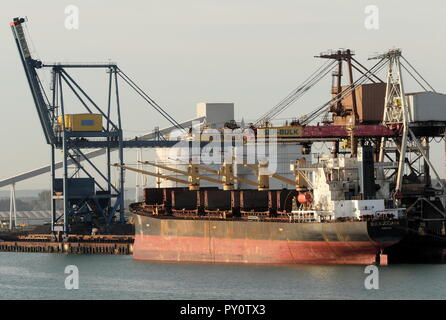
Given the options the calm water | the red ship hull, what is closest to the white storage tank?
the calm water

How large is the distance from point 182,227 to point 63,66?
2502cm

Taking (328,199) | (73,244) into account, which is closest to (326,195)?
(328,199)

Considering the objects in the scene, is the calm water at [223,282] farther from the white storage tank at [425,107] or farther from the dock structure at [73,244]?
the dock structure at [73,244]

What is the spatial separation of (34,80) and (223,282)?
38190mm

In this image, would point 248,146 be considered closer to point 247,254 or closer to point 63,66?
point 247,254

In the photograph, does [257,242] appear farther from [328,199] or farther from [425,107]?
[425,107]

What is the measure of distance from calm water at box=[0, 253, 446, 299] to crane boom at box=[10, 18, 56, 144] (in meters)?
22.6

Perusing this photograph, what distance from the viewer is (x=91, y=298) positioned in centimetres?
5762

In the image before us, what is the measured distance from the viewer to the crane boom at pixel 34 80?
9331 centimetres

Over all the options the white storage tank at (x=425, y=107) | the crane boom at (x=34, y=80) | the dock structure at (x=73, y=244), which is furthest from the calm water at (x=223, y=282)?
the crane boom at (x=34, y=80)

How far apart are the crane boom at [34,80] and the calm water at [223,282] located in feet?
74.1

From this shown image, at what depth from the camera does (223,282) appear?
61.2 metres

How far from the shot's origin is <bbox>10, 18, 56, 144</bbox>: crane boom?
9331 cm

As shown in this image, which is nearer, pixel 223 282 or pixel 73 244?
pixel 223 282
